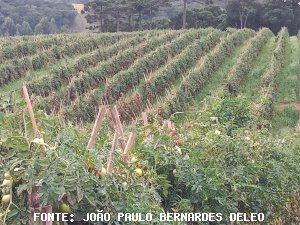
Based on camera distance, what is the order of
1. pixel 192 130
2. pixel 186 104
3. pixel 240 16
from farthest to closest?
pixel 240 16
pixel 186 104
pixel 192 130

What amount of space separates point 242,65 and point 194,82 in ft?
11.6

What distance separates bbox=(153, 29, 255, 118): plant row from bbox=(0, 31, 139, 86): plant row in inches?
246

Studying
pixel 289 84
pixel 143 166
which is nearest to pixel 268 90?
pixel 289 84

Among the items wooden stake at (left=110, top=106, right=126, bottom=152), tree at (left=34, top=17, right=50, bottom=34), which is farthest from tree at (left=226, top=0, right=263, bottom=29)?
wooden stake at (left=110, top=106, right=126, bottom=152)

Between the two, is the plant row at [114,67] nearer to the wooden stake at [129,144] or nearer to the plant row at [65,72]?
the plant row at [65,72]

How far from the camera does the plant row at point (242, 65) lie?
16.7m

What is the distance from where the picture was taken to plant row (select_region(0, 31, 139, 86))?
57.9 ft

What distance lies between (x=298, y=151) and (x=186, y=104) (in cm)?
940

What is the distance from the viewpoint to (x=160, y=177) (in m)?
3.34

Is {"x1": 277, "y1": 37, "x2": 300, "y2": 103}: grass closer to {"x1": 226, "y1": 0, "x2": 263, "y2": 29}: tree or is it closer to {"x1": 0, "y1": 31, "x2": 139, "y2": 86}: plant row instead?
{"x1": 0, "y1": 31, "x2": 139, "y2": 86}: plant row

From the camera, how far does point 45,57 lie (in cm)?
2017

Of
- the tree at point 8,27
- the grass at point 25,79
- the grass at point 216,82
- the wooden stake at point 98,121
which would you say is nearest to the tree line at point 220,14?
the tree at point 8,27

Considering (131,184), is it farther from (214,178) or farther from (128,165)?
(214,178)

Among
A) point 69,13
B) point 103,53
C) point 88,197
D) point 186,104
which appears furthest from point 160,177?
point 69,13
